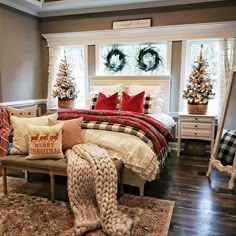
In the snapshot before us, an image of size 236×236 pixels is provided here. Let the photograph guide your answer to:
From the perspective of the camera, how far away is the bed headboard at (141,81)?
189 inches

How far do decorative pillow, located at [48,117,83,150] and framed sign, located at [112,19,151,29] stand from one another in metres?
2.77

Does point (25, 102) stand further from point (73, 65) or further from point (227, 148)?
point (227, 148)

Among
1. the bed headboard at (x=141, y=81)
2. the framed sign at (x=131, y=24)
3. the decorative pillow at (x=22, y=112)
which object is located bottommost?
the decorative pillow at (x=22, y=112)

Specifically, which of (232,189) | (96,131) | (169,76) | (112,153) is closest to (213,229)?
(232,189)

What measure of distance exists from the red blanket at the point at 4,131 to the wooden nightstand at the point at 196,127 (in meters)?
2.90

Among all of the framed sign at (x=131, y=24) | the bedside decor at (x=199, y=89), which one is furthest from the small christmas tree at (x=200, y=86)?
the framed sign at (x=131, y=24)

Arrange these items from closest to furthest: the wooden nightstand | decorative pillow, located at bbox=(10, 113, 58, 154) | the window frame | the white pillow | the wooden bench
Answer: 1. the wooden bench
2. decorative pillow, located at bbox=(10, 113, 58, 154)
3. the wooden nightstand
4. the white pillow
5. the window frame

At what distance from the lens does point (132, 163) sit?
272 cm

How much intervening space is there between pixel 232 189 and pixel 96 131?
6.01ft

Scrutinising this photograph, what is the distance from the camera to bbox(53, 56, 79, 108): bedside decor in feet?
17.1

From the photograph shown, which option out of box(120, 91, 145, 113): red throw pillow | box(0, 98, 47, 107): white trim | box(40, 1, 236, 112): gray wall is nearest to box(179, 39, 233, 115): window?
box(40, 1, 236, 112): gray wall

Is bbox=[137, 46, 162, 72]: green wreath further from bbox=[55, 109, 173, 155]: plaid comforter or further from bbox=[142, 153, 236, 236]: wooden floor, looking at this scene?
bbox=[142, 153, 236, 236]: wooden floor

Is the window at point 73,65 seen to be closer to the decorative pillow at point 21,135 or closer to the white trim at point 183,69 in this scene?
the white trim at point 183,69

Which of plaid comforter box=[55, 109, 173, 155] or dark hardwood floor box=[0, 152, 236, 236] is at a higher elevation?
plaid comforter box=[55, 109, 173, 155]
